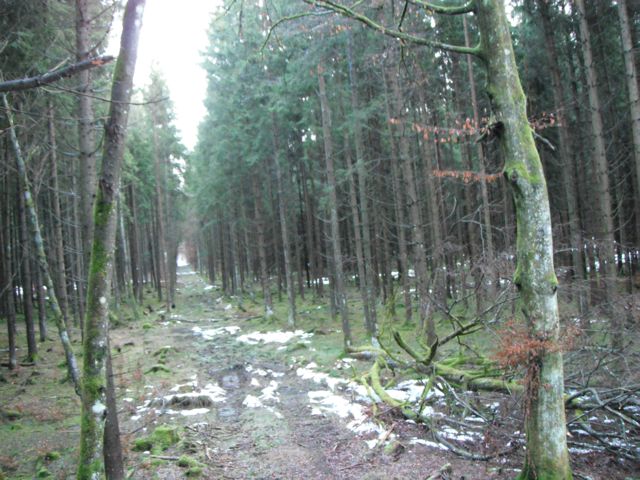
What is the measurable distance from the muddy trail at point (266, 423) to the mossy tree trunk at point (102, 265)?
6.44 feet

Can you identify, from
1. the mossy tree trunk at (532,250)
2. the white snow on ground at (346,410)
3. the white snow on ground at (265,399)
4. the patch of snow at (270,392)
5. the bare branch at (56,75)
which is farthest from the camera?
the patch of snow at (270,392)

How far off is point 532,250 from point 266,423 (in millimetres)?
6097

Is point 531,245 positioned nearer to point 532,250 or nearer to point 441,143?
point 532,250

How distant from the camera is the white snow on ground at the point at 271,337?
16.7m

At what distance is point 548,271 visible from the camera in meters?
4.63

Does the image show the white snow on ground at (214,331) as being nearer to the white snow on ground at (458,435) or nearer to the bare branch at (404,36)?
the white snow on ground at (458,435)

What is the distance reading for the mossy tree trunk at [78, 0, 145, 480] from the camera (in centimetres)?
448

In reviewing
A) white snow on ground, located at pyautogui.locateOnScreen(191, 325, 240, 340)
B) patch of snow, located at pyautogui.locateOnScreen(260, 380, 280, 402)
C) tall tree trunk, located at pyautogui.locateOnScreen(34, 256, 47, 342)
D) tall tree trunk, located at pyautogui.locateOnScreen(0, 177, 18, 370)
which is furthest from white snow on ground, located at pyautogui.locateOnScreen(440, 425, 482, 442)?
white snow on ground, located at pyautogui.locateOnScreen(191, 325, 240, 340)

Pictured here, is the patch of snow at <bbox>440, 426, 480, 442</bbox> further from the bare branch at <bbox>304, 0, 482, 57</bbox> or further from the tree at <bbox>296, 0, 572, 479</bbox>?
the bare branch at <bbox>304, 0, 482, 57</bbox>

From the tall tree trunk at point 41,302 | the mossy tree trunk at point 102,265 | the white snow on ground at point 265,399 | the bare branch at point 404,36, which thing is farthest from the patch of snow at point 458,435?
the tall tree trunk at point 41,302

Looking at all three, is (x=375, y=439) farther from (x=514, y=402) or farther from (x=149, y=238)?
(x=149, y=238)

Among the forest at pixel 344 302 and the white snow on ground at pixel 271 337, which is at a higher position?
the forest at pixel 344 302

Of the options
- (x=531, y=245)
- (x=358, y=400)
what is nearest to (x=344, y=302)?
(x=358, y=400)

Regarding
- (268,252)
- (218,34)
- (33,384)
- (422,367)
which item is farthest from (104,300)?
(268,252)
